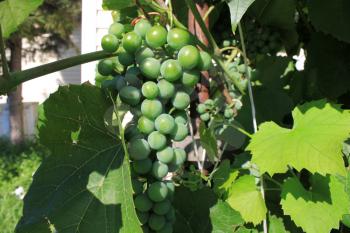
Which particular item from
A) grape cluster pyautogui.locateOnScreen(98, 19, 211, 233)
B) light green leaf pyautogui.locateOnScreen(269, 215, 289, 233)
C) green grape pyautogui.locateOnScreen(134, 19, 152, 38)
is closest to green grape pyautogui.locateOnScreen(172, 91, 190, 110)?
grape cluster pyautogui.locateOnScreen(98, 19, 211, 233)

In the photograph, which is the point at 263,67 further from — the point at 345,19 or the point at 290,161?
the point at 290,161

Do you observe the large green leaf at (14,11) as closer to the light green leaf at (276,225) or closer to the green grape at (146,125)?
the green grape at (146,125)

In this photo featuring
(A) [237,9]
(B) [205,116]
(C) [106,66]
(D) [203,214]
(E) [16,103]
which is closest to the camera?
(A) [237,9]

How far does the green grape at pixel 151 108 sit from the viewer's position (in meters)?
0.67

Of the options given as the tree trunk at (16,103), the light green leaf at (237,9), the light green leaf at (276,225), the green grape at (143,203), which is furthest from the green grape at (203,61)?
the tree trunk at (16,103)

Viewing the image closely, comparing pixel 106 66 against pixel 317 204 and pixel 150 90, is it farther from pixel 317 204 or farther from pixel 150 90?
pixel 317 204

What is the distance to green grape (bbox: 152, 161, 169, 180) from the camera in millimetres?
670

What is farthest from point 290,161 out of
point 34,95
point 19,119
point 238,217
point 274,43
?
point 34,95

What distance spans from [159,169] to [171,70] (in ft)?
0.45

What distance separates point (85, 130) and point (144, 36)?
0.17 m

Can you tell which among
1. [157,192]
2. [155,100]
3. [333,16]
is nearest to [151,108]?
[155,100]

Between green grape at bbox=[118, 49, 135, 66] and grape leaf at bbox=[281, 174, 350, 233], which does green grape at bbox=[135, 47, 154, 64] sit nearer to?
green grape at bbox=[118, 49, 135, 66]

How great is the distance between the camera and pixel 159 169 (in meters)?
0.67

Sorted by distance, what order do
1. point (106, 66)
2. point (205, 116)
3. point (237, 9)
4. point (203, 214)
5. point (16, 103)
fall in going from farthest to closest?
point (16, 103)
point (205, 116)
point (203, 214)
point (106, 66)
point (237, 9)
